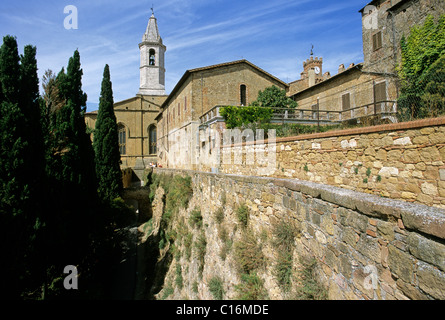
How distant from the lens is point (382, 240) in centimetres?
227

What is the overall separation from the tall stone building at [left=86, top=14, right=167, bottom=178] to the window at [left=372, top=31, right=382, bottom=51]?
2881 centimetres

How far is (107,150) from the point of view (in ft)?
52.0

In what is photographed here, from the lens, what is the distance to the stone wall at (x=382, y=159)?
3500mm

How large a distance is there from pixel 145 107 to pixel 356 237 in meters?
37.6

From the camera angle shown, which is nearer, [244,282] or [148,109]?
[244,282]

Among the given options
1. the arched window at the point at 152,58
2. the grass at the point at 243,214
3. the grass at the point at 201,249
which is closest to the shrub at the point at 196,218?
the grass at the point at 201,249

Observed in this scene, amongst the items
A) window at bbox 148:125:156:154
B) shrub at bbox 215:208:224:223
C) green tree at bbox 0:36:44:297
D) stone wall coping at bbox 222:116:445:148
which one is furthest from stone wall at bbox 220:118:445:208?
window at bbox 148:125:156:154

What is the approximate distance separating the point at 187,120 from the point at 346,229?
59.9 ft

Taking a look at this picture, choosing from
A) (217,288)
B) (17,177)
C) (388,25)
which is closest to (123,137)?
(17,177)

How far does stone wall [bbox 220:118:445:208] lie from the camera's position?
3500 mm

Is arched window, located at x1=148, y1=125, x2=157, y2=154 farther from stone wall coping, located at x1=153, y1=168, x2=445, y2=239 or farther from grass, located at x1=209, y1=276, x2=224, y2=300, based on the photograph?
stone wall coping, located at x1=153, y1=168, x2=445, y2=239

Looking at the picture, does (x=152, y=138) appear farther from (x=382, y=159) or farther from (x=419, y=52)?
(x=382, y=159)
